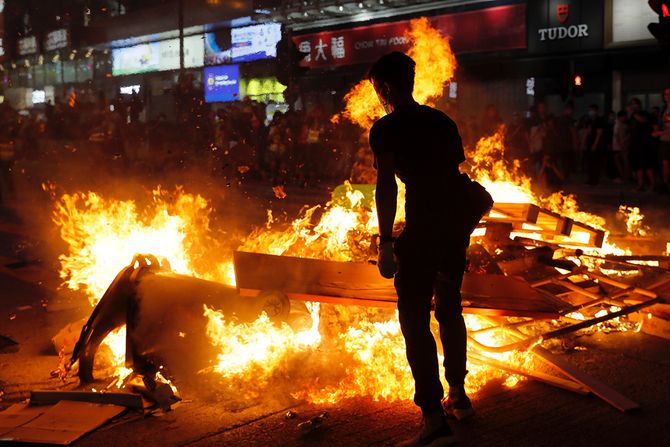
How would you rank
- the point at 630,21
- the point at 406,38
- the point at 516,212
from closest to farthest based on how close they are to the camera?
1. the point at 516,212
2. the point at 630,21
3. the point at 406,38

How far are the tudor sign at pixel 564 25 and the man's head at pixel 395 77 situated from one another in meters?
19.2

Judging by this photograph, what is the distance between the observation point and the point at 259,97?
1323 inches

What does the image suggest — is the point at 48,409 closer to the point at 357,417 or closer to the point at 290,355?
the point at 290,355

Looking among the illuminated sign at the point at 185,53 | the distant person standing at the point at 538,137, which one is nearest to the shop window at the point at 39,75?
the illuminated sign at the point at 185,53

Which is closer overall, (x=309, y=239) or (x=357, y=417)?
(x=357, y=417)

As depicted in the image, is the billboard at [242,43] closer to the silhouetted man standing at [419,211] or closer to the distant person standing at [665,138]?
the distant person standing at [665,138]

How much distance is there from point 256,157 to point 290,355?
15750mm

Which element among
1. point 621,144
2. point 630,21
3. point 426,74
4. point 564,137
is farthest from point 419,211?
point 630,21

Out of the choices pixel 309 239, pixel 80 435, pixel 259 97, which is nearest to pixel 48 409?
pixel 80 435

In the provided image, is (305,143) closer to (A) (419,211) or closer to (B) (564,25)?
(B) (564,25)

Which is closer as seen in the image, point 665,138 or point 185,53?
point 665,138

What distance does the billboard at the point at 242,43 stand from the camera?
34688 mm

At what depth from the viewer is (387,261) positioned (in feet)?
12.1

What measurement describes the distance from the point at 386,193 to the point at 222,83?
33803mm
